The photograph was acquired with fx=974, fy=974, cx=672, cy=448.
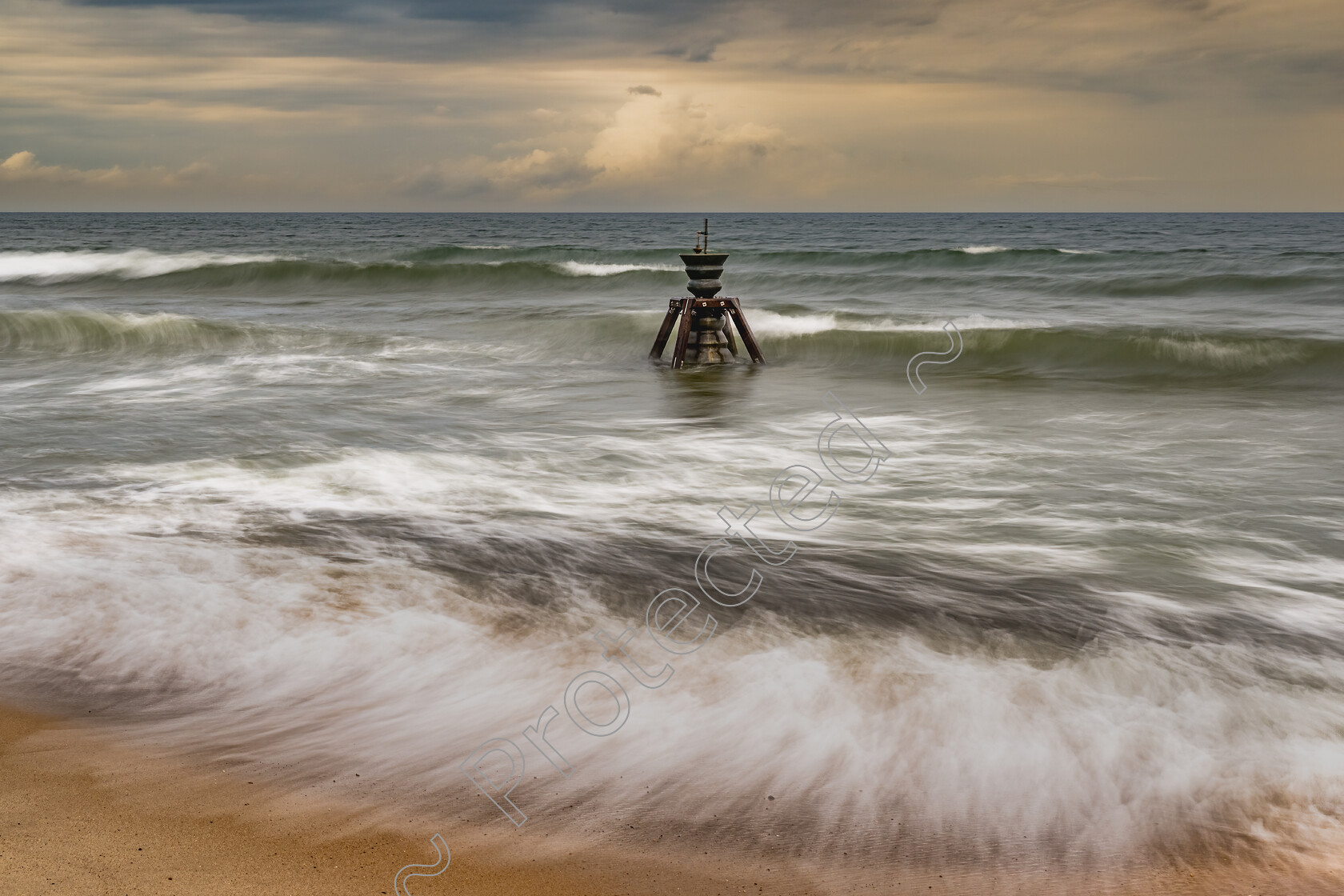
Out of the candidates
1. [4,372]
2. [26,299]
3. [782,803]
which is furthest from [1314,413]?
[26,299]

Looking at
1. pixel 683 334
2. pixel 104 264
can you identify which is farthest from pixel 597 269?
pixel 104 264

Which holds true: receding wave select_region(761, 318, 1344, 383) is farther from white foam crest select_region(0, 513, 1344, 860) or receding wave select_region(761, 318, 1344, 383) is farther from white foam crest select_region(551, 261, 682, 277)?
white foam crest select_region(551, 261, 682, 277)

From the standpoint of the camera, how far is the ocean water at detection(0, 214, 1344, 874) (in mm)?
2732

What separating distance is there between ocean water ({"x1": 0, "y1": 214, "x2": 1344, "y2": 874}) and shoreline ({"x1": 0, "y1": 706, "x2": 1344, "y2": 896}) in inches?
3.6

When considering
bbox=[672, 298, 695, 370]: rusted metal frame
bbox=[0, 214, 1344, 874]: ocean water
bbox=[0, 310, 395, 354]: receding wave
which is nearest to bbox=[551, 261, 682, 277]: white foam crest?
bbox=[0, 310, 395, 354]: receding wave

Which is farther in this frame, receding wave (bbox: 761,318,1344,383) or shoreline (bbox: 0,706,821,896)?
receding wave (bbox: 761,318,1344,383)

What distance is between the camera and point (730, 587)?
4387 mm

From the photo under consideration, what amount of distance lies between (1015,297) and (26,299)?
19481 millimetres

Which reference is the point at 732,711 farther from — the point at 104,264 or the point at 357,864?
the point at 104,264

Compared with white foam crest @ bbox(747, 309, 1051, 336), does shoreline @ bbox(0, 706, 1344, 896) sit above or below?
below

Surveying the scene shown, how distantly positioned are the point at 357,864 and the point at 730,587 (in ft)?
7.57

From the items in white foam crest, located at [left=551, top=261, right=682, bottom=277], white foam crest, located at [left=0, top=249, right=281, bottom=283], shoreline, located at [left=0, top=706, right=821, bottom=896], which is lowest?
white foam crest, located at [left=0, top=249, right=281, bottom=283]

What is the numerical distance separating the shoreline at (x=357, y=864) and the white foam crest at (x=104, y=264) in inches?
1008

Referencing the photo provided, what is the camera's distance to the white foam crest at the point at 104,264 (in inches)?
1008
